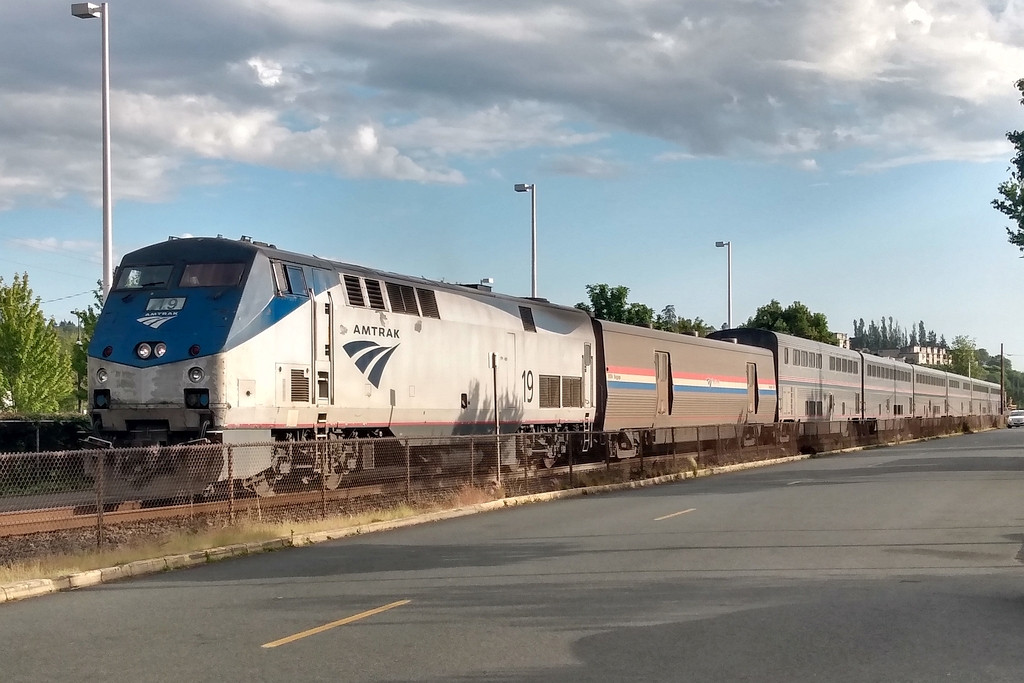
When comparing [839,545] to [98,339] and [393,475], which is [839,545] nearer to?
[393,475]

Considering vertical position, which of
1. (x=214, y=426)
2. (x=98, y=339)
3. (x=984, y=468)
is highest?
(x=98, y=339)

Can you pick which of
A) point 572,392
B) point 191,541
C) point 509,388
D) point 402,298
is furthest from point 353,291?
point 572,392

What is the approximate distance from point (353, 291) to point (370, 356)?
4.21 ft

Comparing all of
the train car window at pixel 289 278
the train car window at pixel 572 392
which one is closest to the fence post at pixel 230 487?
the train car window at pixel 289 278

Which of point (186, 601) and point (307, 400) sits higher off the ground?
point (307, 400)

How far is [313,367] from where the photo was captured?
18938 millimetres

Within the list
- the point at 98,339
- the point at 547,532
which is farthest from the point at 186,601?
the point at 98,339

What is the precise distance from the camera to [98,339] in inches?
720

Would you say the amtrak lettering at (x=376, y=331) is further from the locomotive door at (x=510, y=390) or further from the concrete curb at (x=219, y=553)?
the locomotive door at (x=510, y=390)

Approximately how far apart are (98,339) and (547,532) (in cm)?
858

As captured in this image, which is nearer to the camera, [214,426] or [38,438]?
[214,426]

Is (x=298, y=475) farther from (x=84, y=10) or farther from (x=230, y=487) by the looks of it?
(x=84, y=10)

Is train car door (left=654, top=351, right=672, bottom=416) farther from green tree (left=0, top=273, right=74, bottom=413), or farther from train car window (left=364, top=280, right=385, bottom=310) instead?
green tree (left=0, top=273, right=74, bottom=413)

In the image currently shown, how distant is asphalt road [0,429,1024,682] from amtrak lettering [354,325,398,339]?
15.6ft
